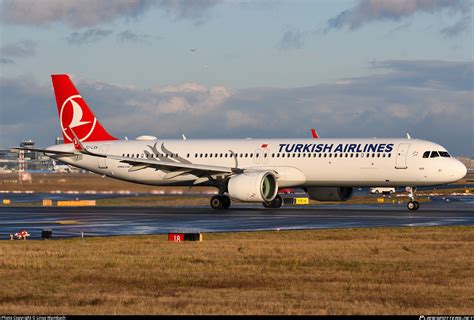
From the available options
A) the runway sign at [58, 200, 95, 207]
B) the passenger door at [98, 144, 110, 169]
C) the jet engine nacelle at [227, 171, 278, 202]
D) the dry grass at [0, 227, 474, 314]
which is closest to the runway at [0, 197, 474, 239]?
the jet engine nacelle at [227, 171, 278, 202]

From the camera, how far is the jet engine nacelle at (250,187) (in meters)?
51.7

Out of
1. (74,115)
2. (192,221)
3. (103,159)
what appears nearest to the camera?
(192,221)

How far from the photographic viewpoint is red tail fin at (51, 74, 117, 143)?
207 ft

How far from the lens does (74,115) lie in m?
63.2

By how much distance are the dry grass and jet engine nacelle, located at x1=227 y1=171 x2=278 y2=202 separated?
19429mm

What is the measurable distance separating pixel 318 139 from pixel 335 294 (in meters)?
36.8

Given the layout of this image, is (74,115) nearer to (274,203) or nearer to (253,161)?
(253,161)

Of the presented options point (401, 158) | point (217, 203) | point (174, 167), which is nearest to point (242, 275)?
point (401, 158)

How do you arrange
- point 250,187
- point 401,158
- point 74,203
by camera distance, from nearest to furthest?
1. point 401,158
2. point 250,187
3. point 74,203

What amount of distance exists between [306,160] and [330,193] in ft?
10.0

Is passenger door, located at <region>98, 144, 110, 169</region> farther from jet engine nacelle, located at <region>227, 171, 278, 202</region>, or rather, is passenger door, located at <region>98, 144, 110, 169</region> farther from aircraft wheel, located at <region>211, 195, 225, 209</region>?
jet engine nacelle, located at <region>227, 171, 278, 202</region>

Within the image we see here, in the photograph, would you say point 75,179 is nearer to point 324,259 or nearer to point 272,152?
point 272,152

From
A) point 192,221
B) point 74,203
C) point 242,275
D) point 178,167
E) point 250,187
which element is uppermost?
point 178,167

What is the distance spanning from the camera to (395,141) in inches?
2052
